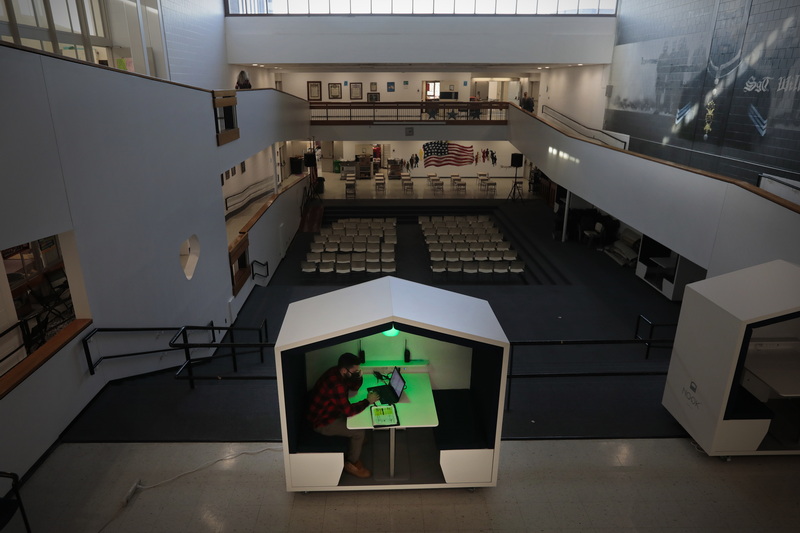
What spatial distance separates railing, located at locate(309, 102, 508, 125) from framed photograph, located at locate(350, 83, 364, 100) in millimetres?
4118

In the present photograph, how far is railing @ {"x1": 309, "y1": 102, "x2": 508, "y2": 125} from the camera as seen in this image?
66.9ft

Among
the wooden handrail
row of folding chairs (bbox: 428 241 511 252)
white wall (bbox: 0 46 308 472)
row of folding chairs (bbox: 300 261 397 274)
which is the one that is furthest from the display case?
the wooden handrail

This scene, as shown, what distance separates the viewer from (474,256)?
13445mm

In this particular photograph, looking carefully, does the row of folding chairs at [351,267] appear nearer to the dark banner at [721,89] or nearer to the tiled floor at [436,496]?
the dark banner at [721,89]

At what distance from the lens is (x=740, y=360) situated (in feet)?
15.7

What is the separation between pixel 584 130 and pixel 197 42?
12.9 meters

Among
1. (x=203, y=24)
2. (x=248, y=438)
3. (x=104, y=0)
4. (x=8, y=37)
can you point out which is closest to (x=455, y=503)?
(x=248, y=438)

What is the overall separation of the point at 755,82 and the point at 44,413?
39.8 ft

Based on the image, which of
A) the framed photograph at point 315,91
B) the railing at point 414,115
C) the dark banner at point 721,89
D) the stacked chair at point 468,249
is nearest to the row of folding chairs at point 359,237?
the stacked chair at point 468,249

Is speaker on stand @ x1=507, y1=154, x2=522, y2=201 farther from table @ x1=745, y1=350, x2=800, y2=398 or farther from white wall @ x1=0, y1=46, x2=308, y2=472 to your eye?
table @ x1=745, y1=350, x2=800, y2=398

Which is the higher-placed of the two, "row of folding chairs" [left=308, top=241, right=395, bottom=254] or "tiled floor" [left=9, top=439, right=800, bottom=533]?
"tiled floor" [left=9, top=439, right=800, bottom=533]

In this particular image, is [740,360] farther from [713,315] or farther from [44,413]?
[44,413]

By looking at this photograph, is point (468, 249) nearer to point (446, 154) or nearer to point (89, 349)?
point (89, 349)

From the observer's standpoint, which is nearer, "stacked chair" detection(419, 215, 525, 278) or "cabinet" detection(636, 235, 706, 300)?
"cabinet" detection(636, 235, 706, 300)
